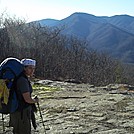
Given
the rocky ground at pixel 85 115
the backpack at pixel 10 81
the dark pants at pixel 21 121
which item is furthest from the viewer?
the rocky ground at pixel 85 115

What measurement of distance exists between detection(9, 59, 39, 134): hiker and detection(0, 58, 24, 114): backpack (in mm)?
64

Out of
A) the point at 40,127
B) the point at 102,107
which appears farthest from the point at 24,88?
the point at 102,107

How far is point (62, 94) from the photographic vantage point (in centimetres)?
1119

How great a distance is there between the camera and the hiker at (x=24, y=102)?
4496 mm

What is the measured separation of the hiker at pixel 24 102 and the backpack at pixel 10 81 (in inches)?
2.5

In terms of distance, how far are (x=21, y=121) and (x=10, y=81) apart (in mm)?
635

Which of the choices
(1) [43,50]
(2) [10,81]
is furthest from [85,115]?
(1) [43,50]

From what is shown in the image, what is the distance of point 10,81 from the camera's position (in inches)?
178

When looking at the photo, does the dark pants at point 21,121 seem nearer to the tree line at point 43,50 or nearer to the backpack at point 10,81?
the backpack at point 10,81

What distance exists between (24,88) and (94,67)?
4399cm

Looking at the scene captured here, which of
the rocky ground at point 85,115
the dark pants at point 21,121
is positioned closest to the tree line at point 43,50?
the rocky ground at point 85,115

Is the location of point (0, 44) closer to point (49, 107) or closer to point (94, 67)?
point (94, 67)

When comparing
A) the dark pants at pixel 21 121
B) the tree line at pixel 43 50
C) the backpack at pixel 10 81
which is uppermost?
the backpack at pixel 10 81

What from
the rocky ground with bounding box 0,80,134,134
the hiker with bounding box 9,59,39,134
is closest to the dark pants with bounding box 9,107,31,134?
the hiker with bounding box 9,59,39,134
